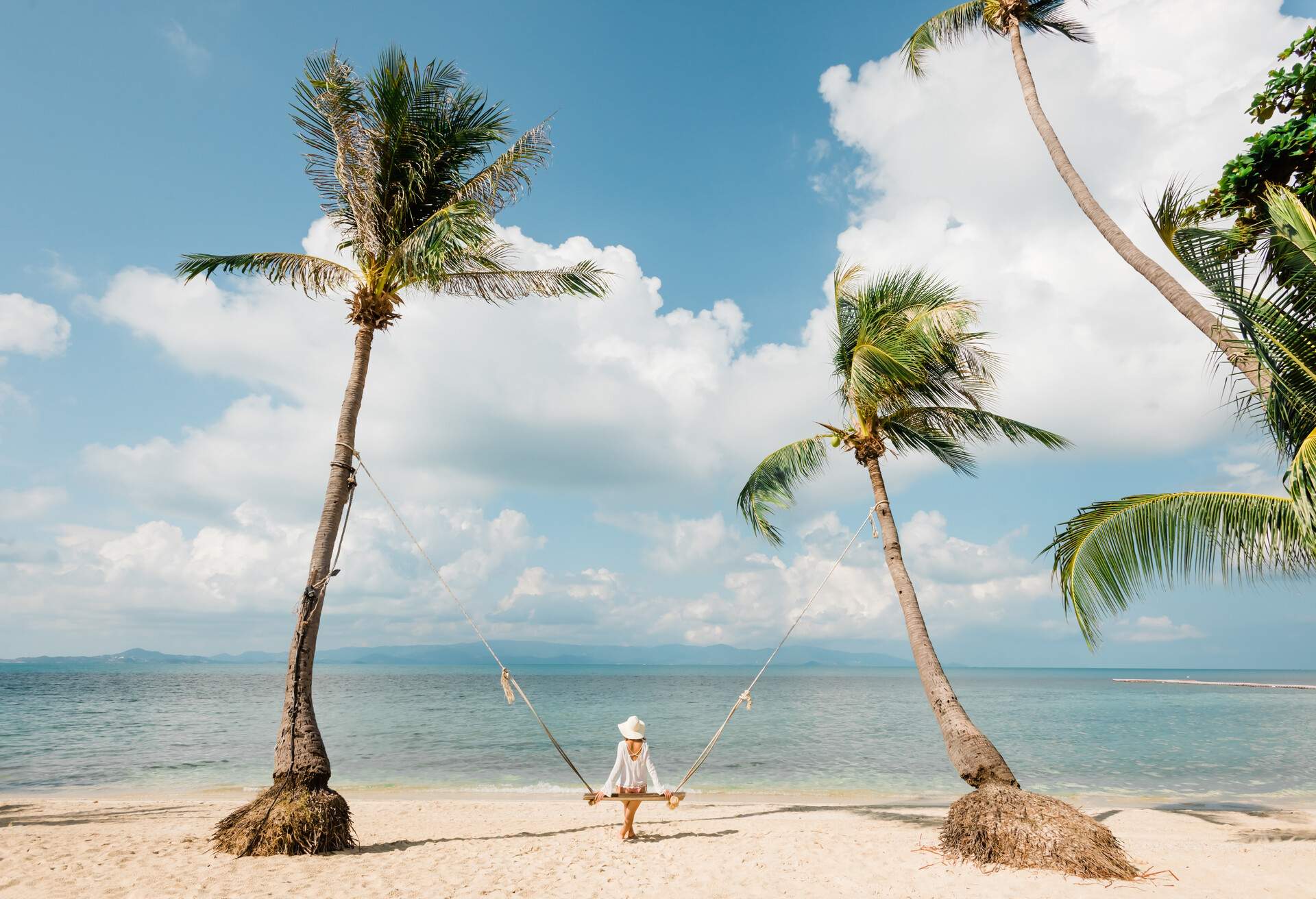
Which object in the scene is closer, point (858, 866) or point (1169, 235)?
point (1169, 235)

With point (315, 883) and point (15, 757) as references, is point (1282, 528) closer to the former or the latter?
point (315, 883)

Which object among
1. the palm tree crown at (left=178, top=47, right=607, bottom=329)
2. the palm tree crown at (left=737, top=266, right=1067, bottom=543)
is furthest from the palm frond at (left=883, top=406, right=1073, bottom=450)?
the palm tree crown at (left=178, top=47, right=607, bottom=329)

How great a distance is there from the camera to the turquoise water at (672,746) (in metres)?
14.5

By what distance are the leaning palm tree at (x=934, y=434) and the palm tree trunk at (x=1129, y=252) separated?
1775mm

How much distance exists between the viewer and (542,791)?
13.5 metres

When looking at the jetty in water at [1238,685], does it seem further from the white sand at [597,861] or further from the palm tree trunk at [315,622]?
the palm tree trunk at [315,622]

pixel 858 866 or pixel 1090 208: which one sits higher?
pixel 1090 208

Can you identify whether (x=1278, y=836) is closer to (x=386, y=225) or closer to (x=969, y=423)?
(x=969, y=423)

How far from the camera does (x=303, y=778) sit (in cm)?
625

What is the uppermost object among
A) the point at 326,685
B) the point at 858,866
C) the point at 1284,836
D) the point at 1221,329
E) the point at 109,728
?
the point at 1221,329

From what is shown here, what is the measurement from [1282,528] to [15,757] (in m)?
24.2

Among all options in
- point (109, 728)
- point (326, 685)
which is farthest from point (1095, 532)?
point (326, 685)

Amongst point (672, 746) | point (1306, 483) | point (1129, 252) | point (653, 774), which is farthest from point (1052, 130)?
point (672, 746)

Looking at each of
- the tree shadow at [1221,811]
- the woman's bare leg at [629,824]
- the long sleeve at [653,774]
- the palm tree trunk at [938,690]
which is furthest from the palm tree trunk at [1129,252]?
the tree shadow at [1221,811]
